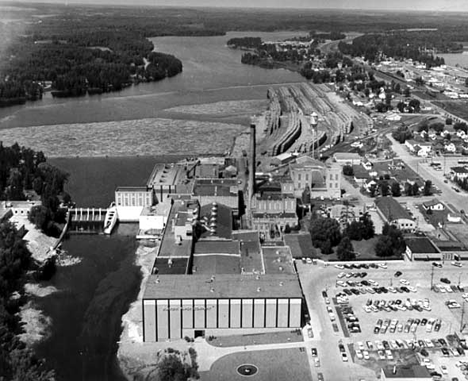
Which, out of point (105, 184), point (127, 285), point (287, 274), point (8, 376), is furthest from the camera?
point (105, 184)

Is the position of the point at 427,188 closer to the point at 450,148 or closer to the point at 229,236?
the point at 450,148

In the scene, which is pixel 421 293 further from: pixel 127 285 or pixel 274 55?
pixel 274 55

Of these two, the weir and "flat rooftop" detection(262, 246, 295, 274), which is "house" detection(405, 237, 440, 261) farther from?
the weir

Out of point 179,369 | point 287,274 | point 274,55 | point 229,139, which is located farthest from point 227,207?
point 274,55

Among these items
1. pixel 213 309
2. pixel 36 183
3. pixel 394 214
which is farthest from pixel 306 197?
pixel 36 183

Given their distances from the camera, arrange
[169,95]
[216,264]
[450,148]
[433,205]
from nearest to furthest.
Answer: [216,264] < [433,205] < [450,148] < [169,95]
